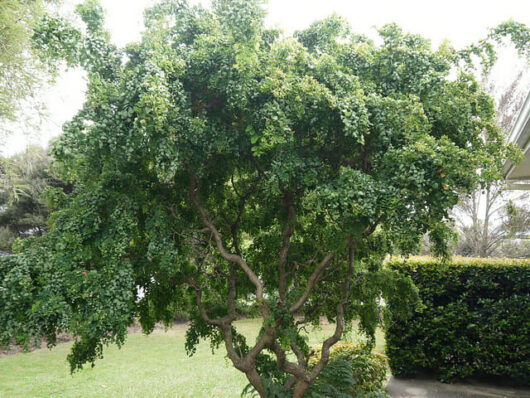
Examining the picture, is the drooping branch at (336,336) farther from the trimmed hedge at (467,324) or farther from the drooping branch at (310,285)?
the trimmed hedge at (467,324)

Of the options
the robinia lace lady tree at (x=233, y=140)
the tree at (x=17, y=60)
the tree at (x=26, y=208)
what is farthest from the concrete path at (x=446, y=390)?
the tree at (x=26, y=208)

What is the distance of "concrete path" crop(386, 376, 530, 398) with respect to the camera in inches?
262

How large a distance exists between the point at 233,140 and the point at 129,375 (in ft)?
24.1

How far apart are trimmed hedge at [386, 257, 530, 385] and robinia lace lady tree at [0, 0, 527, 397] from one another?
10.8ft

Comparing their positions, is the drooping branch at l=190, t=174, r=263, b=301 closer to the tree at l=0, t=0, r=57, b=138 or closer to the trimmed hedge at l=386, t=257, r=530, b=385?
the trimmed hedge at l=386, t=257, r=530, b=385

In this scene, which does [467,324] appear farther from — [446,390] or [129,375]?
[129,375]

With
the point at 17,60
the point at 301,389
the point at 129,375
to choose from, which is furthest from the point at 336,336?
the point at 17,60

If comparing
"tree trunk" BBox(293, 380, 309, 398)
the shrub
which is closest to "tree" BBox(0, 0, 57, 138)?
"tree trunk" BBox(293, 380, 309, 398)

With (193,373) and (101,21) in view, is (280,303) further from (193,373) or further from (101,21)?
(193,373)

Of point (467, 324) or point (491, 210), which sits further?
point (491, 210)

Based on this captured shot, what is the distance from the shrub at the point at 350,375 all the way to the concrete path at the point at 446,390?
0.51m

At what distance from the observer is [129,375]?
8922 mm

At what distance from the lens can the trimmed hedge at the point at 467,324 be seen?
7.07 meters

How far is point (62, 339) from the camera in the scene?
12.7m
